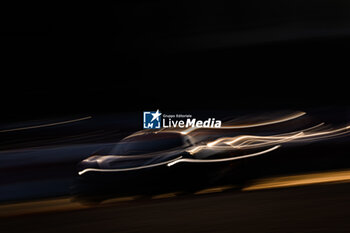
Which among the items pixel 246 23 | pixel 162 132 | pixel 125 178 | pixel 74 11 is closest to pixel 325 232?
pixel 125 178

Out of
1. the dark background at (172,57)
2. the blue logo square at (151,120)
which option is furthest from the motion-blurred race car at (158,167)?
the dark background at (172,57)

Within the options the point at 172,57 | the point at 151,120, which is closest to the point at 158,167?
the point at 151,120

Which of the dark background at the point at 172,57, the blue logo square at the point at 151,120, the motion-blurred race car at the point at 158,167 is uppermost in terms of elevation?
the dark background at the point at 172,57

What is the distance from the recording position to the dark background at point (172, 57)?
12898mm

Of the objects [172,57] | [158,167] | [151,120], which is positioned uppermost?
[172,57]

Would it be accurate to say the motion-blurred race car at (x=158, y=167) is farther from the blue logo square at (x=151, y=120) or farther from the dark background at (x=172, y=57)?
the dark background at (x=172, y=57)

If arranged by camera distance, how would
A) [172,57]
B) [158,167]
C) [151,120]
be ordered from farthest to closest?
[172,57], [151,120], [158,167]

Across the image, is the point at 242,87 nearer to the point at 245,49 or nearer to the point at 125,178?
the point at 245,49

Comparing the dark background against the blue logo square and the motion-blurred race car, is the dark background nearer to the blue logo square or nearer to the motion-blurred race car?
the blue logo square

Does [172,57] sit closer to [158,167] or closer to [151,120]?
[151,120]

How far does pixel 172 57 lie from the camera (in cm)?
1516

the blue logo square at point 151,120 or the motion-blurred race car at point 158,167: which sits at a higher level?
the blue logo square at point 151,120

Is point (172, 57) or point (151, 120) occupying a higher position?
point (172, 57)

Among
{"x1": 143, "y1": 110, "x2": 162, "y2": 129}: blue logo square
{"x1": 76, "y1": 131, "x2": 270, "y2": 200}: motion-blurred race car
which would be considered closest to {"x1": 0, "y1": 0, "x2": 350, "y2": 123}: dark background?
{"x1": 143, "y1": 110, "x2": 162, "y2": 129}: blue logo square
